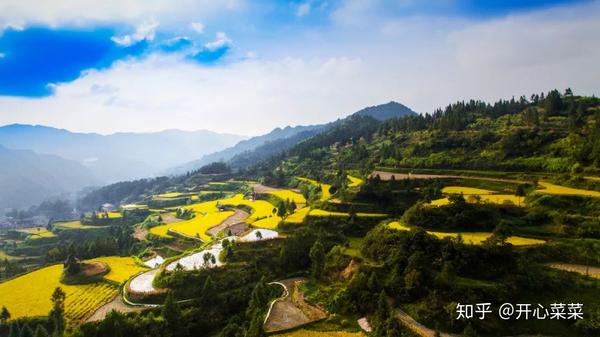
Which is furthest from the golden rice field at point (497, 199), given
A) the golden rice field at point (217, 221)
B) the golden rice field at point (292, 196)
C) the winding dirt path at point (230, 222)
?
the winding dirt path at point (230, 222)

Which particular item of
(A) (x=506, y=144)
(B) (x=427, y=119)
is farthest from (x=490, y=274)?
(B) (x=427, y=119)

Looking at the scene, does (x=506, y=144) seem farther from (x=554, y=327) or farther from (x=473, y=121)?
(x=554, y=327)

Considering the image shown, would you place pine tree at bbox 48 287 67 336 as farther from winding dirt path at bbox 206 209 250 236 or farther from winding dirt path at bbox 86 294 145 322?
winding dirt path at bbox 206 209 250 236

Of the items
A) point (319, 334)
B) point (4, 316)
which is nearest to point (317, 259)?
point (319, 334)

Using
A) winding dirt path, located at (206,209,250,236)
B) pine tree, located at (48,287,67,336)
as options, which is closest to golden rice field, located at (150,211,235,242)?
winding dirt path, located at (206,209,250,236)

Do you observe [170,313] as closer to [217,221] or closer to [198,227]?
[198,227]

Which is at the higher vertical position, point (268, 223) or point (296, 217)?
point (296, 217)

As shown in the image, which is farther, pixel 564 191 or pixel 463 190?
pixel 463 190
